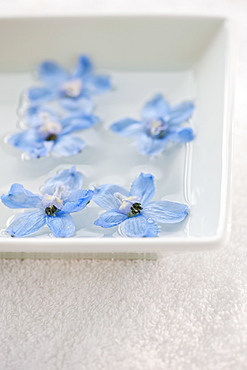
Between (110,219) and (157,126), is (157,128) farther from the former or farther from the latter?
(110,219)

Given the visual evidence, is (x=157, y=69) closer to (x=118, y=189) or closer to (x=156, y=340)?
(x=118, y=189)

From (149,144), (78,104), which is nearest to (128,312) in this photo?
(149,144)

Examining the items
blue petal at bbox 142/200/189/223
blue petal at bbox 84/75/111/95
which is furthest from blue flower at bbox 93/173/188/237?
blue petal at bbox 84/75/111/95

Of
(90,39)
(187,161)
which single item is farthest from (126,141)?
(90,39)

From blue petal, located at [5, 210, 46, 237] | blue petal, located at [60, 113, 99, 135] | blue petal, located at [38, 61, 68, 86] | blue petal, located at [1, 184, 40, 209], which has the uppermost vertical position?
blue petal, located at [38, 61, 68, 86]

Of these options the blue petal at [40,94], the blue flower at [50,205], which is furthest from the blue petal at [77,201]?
the blue petal at [40,94]

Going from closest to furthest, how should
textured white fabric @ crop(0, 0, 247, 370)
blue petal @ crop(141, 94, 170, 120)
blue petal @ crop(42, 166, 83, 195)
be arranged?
textured white fabric @ crop(0, 0, 247, 370)
blue petal @ crop(42, 166, 83, 195)
blue petal @ crop(141, 94, 170, 120)

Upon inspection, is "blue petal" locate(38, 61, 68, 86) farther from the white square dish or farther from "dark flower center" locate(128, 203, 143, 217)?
"dark flower center" locate(128, 203, 143, 217)
